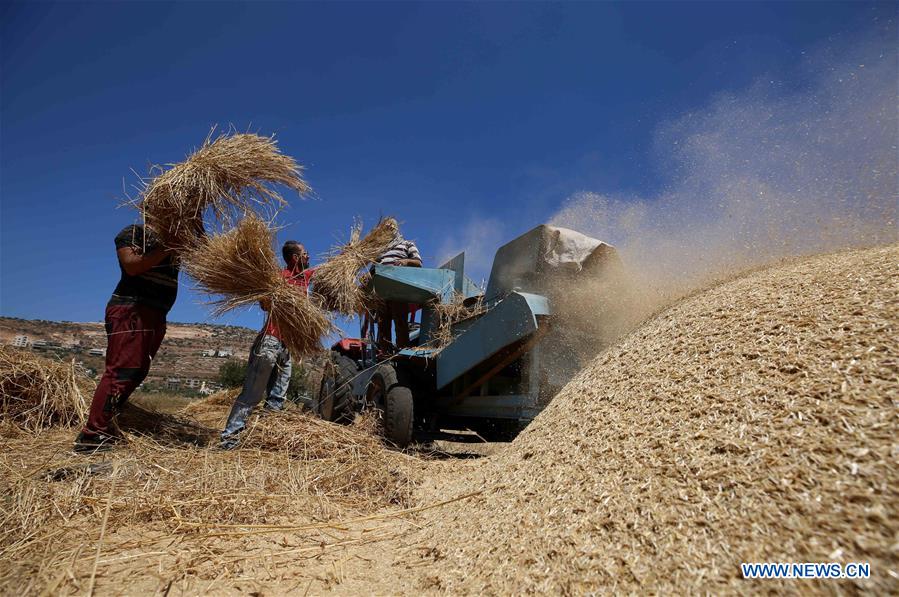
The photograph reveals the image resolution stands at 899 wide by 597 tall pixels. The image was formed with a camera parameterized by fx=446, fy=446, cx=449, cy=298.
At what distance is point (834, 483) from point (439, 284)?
3.79 metres

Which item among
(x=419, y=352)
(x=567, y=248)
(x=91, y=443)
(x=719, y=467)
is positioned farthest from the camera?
(x=419, y=352)

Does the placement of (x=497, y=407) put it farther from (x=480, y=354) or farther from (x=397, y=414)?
(x=397, y=414)

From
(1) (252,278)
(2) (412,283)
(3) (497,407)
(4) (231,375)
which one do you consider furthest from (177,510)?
(4) (231,375)

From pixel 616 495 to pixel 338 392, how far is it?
159 inches

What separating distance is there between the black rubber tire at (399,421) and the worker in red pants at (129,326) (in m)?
1.85

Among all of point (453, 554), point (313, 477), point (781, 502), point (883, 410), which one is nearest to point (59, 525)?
point (313, 477)

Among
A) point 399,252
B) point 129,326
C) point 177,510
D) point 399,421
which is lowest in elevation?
point 177,510

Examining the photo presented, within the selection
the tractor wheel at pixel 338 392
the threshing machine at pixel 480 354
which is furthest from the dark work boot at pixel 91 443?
the tractor wheel at pixel 338 392

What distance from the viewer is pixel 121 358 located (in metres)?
2.60

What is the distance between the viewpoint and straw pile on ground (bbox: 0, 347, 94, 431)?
320 cm

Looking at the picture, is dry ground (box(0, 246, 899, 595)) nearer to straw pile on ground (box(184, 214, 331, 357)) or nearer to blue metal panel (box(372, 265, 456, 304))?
straw pile on ground (box(184, 214, 331, 357))

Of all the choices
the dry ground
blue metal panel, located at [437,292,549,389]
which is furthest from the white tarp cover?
the dry ground

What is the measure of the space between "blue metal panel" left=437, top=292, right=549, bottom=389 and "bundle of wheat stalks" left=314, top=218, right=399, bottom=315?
3.14ft

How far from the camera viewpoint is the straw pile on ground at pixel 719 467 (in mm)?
953
